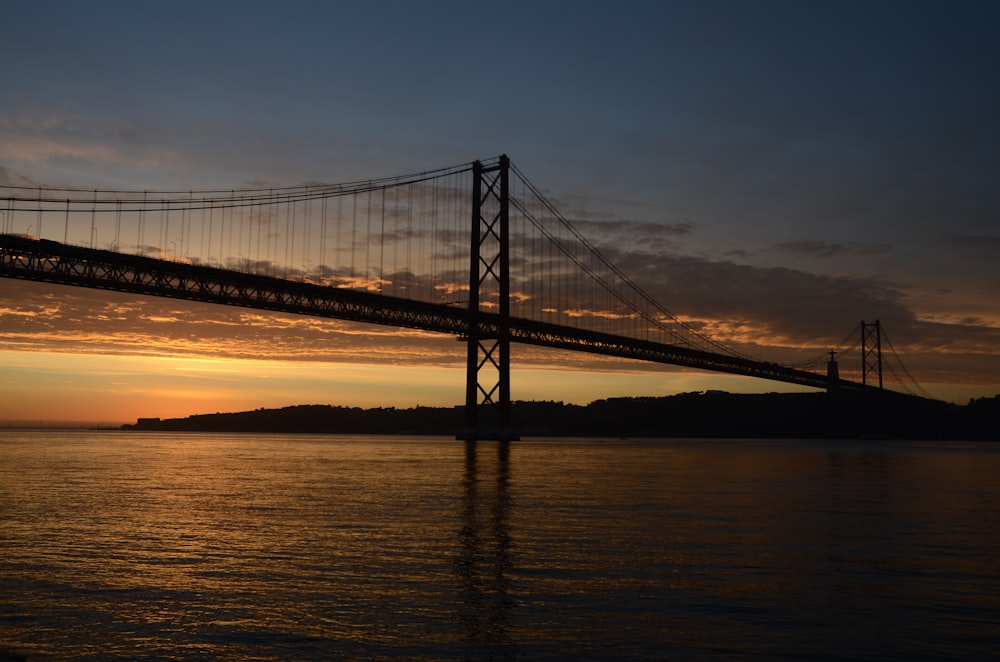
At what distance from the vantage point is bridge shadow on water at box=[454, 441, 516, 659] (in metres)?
9.16

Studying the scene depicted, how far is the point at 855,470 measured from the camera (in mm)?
47156

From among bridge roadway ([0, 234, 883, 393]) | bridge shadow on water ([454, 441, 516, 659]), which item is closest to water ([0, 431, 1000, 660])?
bridge shadow on water ([454, 441, 516, 659])

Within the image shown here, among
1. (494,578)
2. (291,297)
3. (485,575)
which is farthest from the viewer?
(291,297)

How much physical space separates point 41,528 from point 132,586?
7524 mm

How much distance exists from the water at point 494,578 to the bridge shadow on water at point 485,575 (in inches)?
1.9

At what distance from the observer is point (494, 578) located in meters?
12.7

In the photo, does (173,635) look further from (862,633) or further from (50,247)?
(50,247)

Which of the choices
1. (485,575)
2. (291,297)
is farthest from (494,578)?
(291,297)

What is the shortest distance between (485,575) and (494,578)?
25 centimetres

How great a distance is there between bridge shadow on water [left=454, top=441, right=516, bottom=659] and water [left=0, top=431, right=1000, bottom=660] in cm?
5

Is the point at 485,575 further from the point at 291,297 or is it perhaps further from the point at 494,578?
the point at 291,297

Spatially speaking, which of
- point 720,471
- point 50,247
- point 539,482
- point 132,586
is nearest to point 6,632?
point 132,586

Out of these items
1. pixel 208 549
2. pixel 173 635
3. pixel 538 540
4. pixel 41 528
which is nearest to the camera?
pixel 173 635

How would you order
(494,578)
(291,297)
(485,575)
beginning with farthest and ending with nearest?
(291,297) → (485,575) → (494,578)
